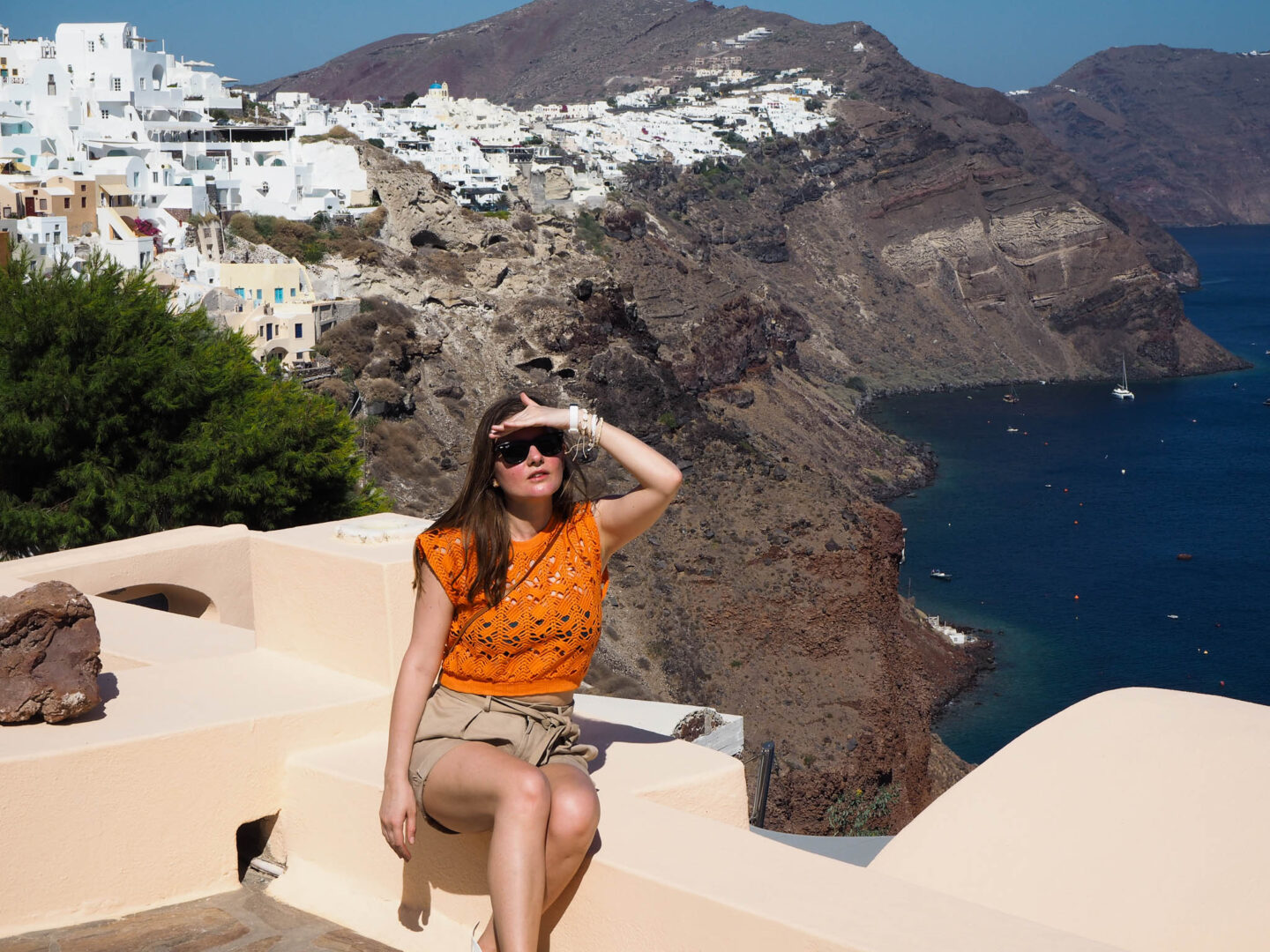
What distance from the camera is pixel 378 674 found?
452 cm

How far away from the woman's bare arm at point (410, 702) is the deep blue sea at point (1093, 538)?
33.3 m

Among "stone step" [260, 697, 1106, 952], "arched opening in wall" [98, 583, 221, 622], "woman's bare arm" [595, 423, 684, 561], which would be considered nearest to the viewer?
"stone step" [260, 697, 1106, 952]

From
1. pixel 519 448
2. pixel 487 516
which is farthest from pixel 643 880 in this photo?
pixel 519 448

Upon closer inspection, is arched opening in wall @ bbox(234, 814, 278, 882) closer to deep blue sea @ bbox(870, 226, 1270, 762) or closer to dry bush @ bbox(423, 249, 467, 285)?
deep blue sea @ bbox(870, 226, 1270, 762)

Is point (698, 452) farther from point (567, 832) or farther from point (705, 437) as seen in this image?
point (567, 832)

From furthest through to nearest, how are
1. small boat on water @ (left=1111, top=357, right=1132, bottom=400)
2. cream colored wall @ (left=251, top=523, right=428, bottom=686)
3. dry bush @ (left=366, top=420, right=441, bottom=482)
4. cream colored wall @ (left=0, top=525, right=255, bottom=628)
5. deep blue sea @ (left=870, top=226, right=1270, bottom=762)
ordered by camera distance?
small boat on water @ (left=1111, top=357, right=1132, bottom=400), deep blue sea @ (left=870, top=226, right=1270, bottom=762), dry bush @ (left=366, top=420, right=441, bottom=482), cream colored wall @ (left=0, top=525, right=255, bottom=628), cream colored wall @ (left=251, top=523, right=428, bottom=686)

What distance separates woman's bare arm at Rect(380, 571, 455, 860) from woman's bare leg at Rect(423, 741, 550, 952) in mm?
105

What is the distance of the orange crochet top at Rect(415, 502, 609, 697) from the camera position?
3.69 meters

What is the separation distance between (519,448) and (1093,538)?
57175 millimetres

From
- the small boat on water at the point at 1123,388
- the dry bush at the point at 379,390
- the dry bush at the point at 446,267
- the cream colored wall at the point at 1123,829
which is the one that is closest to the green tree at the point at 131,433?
the cream colored wall at the point at 1123,829

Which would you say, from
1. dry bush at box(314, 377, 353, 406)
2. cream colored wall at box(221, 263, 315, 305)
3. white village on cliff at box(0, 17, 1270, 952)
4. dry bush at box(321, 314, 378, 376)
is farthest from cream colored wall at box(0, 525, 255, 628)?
dry bush at box(321, 314, 378, 376)

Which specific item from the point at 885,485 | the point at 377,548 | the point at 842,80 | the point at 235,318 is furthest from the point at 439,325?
the point at 842,80

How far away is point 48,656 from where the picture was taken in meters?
4.33

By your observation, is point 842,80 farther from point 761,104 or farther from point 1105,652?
point 1105,652
